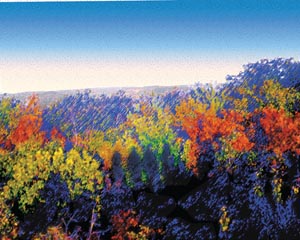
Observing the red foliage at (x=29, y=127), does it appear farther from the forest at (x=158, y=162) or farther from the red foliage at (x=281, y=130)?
the red foliage at (x=281, y=130)

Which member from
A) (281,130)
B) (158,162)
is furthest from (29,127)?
(281,130)

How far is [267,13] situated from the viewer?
2.21 meters

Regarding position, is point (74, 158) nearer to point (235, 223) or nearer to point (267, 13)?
point (235, 223)

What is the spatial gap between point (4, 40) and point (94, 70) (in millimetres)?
478

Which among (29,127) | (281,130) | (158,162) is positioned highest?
(29,127)

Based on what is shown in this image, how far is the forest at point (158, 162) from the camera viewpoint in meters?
2.09

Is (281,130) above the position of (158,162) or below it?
above

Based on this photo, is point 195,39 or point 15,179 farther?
point 195,39

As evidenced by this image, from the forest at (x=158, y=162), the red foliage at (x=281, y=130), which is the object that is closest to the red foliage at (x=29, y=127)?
the forest at (x=158, y=162)

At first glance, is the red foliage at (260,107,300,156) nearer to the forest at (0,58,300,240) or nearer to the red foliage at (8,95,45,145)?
the forest at (0,58,300,240)

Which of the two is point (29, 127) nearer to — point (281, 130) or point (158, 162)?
point (158, 162)

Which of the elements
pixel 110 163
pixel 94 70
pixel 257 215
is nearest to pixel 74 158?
pixel 110 163

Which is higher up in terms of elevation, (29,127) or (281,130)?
(29,127)

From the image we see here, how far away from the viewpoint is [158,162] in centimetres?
213
